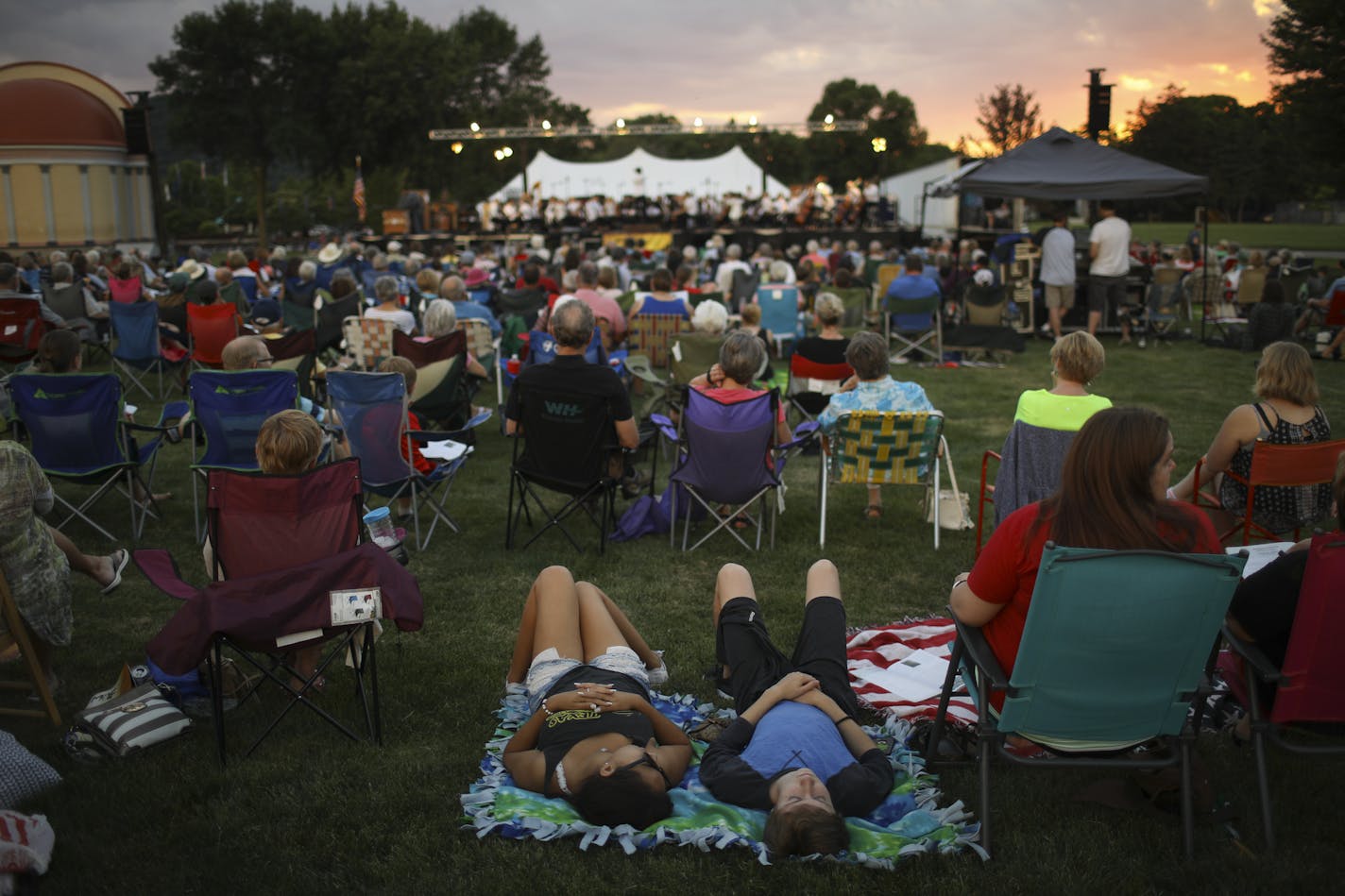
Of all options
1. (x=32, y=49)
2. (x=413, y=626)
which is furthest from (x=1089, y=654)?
(x=32, y=49)

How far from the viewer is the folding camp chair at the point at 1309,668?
2.75 m

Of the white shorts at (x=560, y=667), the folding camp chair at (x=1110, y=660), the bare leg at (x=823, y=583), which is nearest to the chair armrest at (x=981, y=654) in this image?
the folding camp chair at (x=1110, y=660)

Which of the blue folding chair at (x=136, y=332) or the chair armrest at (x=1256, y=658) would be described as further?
the blue folding chair at (x=136, y=332)

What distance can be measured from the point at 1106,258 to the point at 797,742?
36.5ft

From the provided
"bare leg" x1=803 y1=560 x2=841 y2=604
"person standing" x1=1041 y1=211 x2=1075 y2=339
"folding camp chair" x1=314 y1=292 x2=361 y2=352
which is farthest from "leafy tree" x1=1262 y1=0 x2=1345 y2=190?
"bare leg" x1=803 y1=560 x2=841 y2=604

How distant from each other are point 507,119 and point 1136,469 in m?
55.6

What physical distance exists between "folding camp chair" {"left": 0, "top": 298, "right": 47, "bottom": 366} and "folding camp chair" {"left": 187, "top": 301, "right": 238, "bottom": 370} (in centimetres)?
113

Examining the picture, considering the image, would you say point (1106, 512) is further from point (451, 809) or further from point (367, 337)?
point (367, 337)

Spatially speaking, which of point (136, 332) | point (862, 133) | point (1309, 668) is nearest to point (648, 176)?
point (136, 332)

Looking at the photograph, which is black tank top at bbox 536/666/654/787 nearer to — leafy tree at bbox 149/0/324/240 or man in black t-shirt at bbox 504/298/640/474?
man in black t-shirt at bbox 504/298/640/474

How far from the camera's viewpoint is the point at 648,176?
31828 millimetres

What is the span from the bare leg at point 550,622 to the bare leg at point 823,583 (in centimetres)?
82

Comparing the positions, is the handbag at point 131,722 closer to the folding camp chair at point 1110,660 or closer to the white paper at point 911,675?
the white paper at point 911,675

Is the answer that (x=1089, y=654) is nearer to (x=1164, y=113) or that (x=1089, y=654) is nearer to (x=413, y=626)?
(x=413, y=626)
